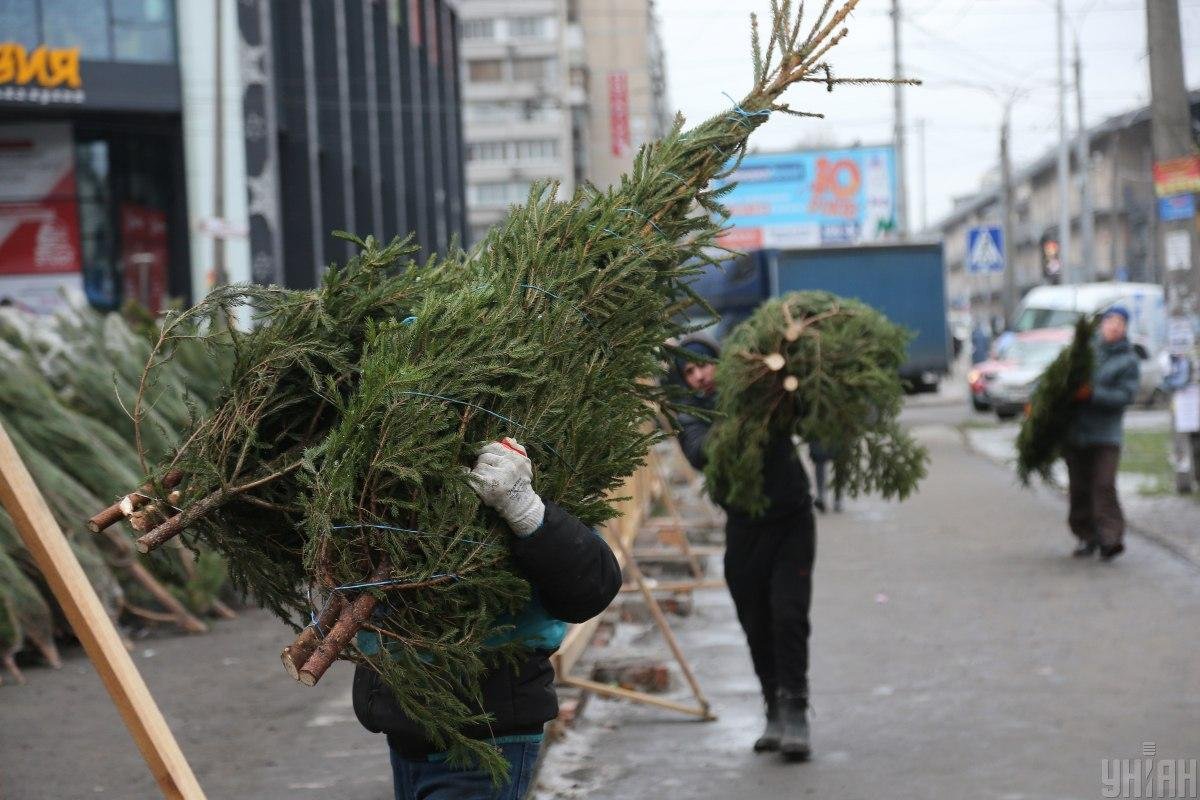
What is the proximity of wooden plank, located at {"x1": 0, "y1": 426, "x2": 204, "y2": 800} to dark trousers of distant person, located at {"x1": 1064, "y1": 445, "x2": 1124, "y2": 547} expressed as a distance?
9.23 metres

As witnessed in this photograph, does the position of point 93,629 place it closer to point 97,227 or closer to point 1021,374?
point 1021,374

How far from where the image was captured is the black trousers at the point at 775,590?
21.1ft

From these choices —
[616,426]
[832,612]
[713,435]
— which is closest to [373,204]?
[832,612]

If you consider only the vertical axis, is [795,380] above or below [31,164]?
below

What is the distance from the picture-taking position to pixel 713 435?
6.52m

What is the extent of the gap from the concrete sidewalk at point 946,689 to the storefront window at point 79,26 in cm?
2261

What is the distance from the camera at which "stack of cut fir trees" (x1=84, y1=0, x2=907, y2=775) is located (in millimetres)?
3096

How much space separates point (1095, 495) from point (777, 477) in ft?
18.3

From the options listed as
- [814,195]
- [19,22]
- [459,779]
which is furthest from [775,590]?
[814,195]

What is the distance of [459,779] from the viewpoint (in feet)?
11.1

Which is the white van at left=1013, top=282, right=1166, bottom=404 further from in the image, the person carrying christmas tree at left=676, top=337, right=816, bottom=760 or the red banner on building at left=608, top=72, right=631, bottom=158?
the red banner on building at left=608, top=72, right=631, bottom=158

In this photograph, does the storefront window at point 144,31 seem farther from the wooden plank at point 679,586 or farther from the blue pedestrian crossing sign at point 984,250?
the wooden plank at point 679,586

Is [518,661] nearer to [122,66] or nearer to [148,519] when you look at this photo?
[148,519]

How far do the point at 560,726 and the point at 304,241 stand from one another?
30293 mm
